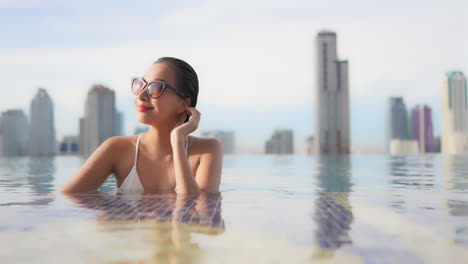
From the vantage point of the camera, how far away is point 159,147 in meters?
5.02

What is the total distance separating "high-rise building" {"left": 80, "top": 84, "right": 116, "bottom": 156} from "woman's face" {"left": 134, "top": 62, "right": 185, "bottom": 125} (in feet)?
434

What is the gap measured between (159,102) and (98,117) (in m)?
141

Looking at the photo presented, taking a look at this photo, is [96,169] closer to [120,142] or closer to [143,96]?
[120,142]

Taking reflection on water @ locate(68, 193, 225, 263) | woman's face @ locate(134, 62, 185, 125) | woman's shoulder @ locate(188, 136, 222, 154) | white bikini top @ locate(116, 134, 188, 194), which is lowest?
reflection on water @ locate(68, 193, 225, 263)

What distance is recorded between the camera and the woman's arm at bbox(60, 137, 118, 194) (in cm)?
485

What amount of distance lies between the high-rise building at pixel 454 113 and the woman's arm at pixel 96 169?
171 metres

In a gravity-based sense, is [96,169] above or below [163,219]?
above

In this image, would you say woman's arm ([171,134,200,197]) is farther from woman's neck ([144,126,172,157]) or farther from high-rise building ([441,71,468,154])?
high-rise building ([441,71,468,154])

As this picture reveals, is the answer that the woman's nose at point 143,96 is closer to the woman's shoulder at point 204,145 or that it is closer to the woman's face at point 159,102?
the woman's face at point 159,102

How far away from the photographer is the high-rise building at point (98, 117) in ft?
442

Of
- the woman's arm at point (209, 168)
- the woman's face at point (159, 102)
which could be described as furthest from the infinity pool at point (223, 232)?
the woman's face at point (159, 102)

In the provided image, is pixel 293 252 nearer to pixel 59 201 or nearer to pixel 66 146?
pixel 59 201

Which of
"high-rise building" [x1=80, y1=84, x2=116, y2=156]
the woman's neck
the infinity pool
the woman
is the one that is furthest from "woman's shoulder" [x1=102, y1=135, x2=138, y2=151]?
"high-rise building" [x1=80, y1=84, x2=116, y2=156]

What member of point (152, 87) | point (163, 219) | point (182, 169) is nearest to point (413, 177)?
point (182, 169)
